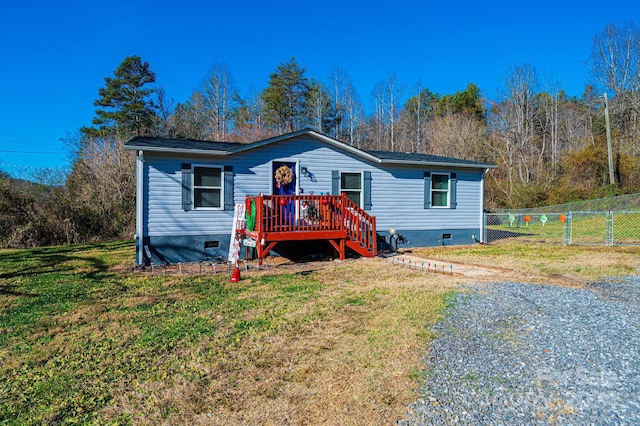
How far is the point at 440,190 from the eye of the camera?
12.1 meters

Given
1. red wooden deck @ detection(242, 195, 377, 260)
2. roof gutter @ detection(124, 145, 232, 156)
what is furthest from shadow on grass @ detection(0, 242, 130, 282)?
red wooden deck @ detection(242, 195, 377, 260)

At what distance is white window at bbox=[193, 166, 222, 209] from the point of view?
938 cm

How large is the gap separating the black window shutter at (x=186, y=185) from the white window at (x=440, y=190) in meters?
7.42

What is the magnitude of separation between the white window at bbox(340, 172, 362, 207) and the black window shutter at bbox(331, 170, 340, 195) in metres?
0.22

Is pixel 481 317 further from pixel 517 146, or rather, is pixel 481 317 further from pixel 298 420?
pixel 517 146

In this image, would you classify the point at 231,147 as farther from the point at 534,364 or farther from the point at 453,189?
the point at 534,364

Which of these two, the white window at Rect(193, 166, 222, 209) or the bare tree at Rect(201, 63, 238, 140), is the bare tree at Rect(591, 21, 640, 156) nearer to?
the white window at Rect(193, 166, 222, 209)

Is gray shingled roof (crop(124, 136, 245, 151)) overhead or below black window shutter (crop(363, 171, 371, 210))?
overhead

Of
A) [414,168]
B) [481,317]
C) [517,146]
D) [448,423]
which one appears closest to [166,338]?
[448,423]

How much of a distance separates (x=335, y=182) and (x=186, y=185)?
4.08 m

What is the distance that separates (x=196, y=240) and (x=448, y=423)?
8025mm

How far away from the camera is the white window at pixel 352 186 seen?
36.1ft

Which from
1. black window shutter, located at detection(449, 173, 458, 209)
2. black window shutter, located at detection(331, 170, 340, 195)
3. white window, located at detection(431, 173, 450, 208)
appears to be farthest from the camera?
black window shutter, located at detection(449, 173, 458, 209)

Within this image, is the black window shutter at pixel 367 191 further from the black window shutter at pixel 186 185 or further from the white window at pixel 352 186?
the black window shutter at pixel 186 185
